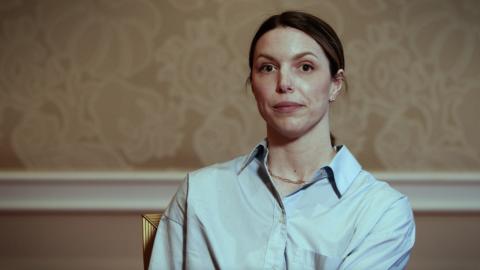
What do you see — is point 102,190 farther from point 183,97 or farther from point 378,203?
point 378,203

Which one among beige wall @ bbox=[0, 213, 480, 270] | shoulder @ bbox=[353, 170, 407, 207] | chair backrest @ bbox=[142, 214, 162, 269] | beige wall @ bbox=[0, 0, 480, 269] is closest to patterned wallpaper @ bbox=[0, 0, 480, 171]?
beige wall @ bbox=[0, 0, 480, 269]

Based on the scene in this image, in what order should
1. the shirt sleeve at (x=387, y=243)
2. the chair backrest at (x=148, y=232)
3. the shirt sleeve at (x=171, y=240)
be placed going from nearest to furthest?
the shirt sleeve at (x=387, y=243)
the shirt sleeve at (x=171, y=240)
the chair backrest at (x=148, y=232)

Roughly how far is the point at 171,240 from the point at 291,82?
13.3 inches

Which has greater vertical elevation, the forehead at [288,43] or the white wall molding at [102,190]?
the forehead at [288,43]

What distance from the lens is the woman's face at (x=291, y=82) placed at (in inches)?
43.7

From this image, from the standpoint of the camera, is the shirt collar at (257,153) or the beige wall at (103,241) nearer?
the shirt collar at (257,153)

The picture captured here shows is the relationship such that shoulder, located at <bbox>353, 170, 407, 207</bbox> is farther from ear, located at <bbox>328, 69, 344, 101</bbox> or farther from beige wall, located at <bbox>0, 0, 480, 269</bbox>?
beige wall, located at <bbox>0, 0, 480, 269</bbox>

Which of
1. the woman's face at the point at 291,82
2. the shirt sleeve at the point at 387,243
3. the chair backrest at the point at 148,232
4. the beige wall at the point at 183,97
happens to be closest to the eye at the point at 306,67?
the woman's face at the point at 291,82

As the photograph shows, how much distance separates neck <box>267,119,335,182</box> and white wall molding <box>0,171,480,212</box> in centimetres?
84

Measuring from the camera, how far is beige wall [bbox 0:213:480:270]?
196 cm

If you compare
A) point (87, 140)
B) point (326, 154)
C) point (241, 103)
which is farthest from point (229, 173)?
point (87, 140)

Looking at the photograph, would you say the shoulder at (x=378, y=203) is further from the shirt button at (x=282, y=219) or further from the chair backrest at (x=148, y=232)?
the chair backrest at (x=148, y=232)

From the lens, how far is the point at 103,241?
6.57ft

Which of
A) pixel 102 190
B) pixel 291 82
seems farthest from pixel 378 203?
pixel 102 190
